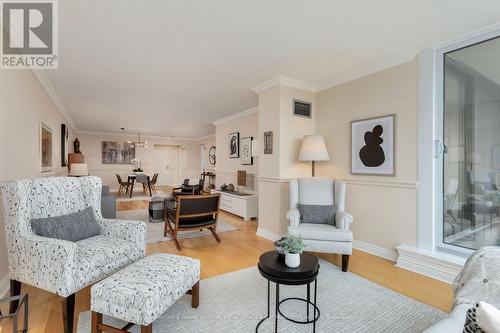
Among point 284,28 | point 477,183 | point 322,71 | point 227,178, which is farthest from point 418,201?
point 227,178

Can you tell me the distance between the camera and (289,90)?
374 centimetres

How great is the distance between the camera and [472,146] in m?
2.55

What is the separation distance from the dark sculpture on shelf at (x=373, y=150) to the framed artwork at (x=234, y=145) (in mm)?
3247

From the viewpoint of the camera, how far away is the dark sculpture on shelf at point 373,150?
→ 317 cm

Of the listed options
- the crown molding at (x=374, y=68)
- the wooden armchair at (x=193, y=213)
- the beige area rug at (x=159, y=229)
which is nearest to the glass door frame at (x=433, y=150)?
the crown molding at (x=374, y=68)

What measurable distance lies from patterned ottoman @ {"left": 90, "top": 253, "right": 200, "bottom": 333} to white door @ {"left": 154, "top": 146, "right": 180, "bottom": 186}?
9.40 m

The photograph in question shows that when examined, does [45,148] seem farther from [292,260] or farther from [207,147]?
[207,147]

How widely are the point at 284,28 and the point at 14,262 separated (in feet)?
9.91

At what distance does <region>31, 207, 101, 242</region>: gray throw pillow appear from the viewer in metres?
1.93

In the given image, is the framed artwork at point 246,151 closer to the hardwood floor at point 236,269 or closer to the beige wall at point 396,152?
the hardwood floor at point 236,269

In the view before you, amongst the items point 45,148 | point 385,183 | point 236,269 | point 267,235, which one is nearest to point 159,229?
point 267,235

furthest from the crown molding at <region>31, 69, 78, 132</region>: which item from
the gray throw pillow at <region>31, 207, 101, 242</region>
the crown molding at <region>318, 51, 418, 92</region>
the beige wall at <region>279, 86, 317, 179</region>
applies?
the crown molding at <region>318, 51, 418, 92</region>

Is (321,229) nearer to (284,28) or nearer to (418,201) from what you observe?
(418,201)

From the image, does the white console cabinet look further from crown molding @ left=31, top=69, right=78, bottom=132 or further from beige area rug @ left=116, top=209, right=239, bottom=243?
crown molding @ left=31, top=69, right=78, bottom=132
